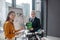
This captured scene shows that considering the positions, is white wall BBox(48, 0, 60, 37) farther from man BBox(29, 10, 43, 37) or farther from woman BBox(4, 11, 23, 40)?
woman BBox(4, 11, 23, 40)

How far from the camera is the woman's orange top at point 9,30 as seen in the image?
1737 mm

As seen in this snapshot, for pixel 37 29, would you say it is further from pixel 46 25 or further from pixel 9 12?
pixel 9 12

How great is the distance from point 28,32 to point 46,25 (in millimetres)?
334

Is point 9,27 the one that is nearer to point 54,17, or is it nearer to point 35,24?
point 35,24

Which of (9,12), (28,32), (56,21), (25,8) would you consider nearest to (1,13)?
(9,12)

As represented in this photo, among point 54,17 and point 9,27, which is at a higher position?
point 54,17

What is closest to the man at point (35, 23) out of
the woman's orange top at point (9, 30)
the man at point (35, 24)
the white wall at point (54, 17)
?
the man at point (35, 24)

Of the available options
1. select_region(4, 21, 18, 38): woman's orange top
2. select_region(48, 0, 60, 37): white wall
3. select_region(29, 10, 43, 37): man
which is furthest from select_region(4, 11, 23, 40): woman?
select_region(48, 0, 60, 37): white wall

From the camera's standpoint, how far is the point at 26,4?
186cm

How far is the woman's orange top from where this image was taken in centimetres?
174

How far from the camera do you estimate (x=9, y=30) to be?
69.7 inches

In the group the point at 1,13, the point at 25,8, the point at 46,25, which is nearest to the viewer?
the point at 1,13

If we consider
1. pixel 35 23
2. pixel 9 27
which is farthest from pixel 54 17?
pixel 9 27

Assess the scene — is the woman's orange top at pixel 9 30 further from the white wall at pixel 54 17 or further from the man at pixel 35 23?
the white wall at pixel 54 17
